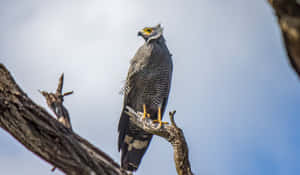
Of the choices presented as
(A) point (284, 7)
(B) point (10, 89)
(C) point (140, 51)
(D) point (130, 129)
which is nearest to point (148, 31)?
(C) point (140, 51)

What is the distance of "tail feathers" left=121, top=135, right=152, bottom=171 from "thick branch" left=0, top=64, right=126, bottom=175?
2.97 m

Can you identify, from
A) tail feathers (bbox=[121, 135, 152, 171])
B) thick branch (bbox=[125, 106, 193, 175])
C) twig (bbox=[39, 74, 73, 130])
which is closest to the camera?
twig (bbox=[39, 74, 73, 130])

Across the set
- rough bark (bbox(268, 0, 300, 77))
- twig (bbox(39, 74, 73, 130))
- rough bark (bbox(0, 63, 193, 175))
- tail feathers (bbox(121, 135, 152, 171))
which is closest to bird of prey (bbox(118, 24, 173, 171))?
tail feathers (bbox(121, 135, 152, 171))

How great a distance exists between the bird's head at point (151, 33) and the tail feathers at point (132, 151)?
77.8 inches

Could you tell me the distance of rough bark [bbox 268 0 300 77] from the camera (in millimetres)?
1416

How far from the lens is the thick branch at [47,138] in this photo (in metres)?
2.71

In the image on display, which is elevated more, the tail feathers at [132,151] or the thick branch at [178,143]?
the thick branch at [178,143]

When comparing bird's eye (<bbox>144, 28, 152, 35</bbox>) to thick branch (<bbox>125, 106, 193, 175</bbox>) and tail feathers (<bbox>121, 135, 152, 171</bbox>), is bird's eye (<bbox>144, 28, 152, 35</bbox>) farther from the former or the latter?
thick branch (<bbox>125, 106, 193, 175</bbox>)

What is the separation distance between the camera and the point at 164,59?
22.6ft

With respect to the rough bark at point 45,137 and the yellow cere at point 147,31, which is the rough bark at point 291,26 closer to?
the rough bark at point 45,137

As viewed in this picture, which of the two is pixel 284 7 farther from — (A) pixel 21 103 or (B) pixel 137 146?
(B) pixel 137 146

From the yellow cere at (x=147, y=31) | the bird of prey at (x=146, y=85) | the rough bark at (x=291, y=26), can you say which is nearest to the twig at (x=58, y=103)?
the bird of prey at (x=146, y=85)

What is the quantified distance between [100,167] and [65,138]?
0.34 m

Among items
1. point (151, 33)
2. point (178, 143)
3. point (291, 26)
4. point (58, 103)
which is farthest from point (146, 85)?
point (291, 26)
